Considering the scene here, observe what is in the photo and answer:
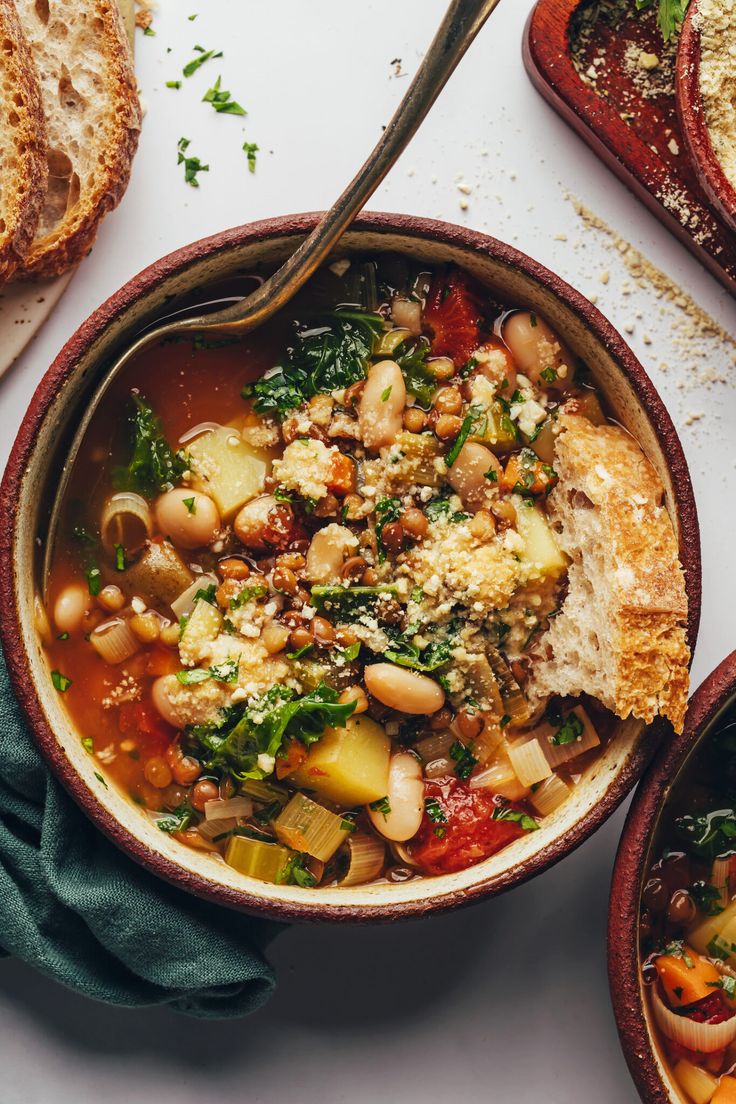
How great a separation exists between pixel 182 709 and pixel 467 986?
129 cm

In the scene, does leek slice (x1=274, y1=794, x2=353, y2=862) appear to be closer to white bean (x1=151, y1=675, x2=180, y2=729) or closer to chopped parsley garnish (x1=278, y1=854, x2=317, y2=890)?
chopped parsley garnish (x1=278, y1=854, x2=317, y2=890)

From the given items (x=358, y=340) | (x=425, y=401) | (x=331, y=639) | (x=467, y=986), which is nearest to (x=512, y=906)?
(x=467, y=986)

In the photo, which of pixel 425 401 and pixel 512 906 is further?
pixel 512 906

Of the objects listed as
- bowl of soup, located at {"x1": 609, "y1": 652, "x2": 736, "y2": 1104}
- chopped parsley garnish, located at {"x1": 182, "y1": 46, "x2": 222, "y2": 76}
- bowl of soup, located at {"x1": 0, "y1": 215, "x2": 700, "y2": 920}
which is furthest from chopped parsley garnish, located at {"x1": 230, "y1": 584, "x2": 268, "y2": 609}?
chopped parsley garnish, located at {"x1": 182, "y1": 46, "x2": 222, "y2": 76}

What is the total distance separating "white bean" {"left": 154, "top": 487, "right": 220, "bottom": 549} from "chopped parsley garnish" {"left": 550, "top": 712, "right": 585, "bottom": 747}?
3.59ft

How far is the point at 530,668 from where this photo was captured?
2967 millimetres

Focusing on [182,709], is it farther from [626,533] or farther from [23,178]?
[23,178]

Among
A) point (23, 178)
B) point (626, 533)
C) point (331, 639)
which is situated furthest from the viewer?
point (23, 178)

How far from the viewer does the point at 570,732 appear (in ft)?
9.75

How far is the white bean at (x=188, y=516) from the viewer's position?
115 inches

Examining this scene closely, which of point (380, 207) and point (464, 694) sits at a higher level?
point (380, 207)

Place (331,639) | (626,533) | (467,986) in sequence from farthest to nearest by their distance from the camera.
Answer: (467,986)
(331,639)
(626,533)

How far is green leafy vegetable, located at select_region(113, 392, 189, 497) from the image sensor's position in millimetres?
2988

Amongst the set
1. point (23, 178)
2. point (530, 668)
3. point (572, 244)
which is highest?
point (572, 244)
